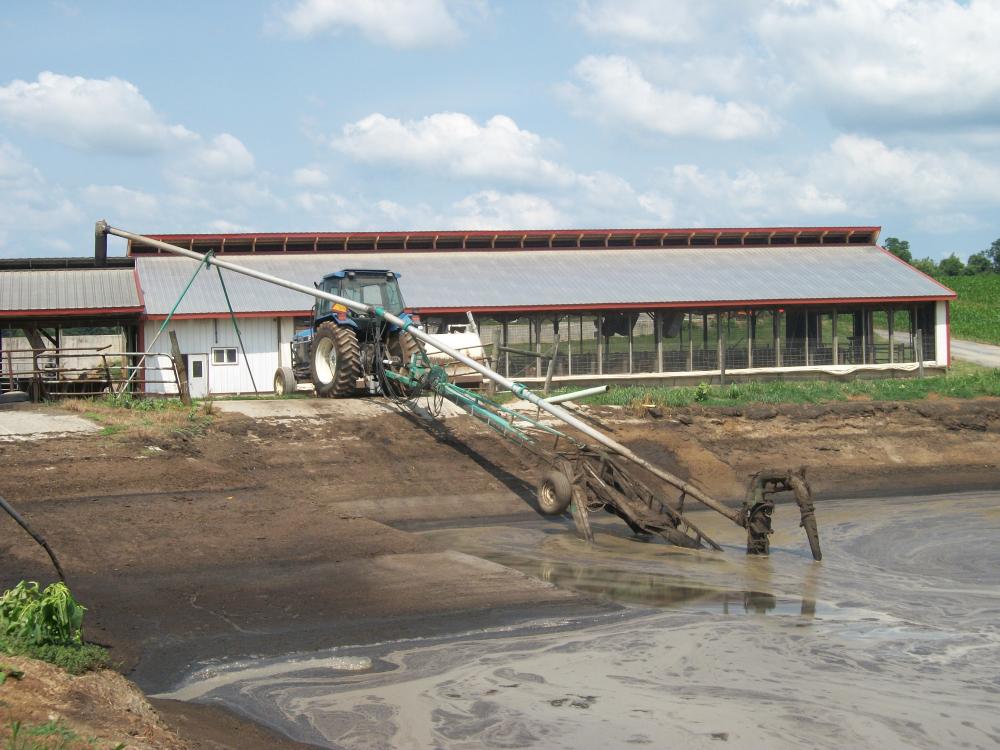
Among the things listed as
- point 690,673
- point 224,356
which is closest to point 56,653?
point 690,673

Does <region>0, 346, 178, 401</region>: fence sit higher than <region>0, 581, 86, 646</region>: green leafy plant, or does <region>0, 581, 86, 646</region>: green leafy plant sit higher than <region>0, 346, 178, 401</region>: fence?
<region>0, 346, 178, 401</region>: fence

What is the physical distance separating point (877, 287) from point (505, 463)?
22.2m

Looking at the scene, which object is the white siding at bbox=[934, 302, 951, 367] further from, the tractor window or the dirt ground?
the tractor window

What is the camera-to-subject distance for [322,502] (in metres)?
19.2

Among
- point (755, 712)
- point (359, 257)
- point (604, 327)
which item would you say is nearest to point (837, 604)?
point (755, 712)

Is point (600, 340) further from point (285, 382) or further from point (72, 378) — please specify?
point (72, 378)

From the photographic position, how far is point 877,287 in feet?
129

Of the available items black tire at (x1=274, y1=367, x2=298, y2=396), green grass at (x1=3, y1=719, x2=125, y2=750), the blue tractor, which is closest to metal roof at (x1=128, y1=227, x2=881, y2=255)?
black tire at (x1=274, y1=367, x2=298, y2=396)

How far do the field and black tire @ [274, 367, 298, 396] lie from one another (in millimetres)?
37342

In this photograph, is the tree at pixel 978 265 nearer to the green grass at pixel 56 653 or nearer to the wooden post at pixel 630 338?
the wooden post at pixel 630 338

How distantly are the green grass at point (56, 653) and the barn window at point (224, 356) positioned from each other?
23087 mm

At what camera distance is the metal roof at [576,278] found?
Result: 111 ft

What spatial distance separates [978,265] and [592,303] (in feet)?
259

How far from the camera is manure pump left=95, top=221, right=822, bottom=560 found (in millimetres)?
16656
